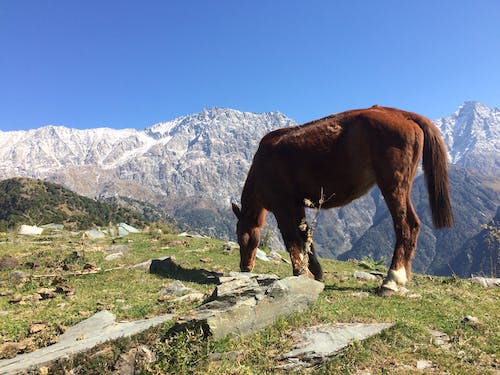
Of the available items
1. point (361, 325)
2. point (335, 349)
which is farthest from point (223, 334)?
point (361, 325)

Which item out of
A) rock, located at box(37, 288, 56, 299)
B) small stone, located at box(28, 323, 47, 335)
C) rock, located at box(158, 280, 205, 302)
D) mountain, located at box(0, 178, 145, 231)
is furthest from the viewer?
mountain, located at box(0, 178, 145, 231)

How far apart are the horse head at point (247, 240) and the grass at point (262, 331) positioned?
4.74ft

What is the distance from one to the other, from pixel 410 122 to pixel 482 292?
486 centimetres

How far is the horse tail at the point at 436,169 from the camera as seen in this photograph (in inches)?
358

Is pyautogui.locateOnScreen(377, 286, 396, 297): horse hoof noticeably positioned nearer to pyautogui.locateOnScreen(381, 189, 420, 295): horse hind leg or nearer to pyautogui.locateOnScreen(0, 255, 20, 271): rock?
pyautogui.locateOnScreen(381, 189, 420, 295): horse hind leg

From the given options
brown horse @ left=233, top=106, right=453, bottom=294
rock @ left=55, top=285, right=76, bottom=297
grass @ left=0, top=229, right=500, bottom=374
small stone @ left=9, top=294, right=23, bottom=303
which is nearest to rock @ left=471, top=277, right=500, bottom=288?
grass @ left=0, top=229, right=500, bottom=374

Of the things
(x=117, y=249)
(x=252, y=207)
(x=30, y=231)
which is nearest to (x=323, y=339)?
(x=252, y=207)

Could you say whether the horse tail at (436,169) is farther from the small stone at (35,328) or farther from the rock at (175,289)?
the small stone at (35,328)

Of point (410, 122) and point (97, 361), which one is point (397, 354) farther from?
point (410, 122)

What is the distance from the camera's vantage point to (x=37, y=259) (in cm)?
1609

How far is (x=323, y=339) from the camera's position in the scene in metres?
5.91

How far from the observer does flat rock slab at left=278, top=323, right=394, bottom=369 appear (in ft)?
17.8

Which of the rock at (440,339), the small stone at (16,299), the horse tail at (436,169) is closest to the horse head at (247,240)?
the horse tail at (436,169)

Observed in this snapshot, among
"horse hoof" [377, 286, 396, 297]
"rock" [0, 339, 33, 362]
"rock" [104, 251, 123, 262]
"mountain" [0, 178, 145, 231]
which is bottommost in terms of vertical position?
"rock" [0, 339, 33, 362]
